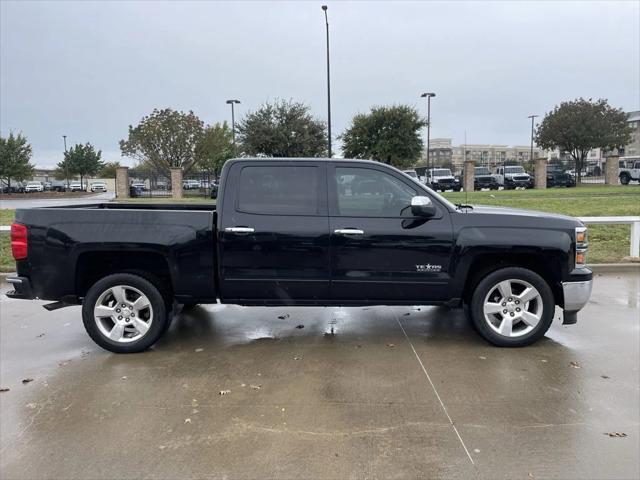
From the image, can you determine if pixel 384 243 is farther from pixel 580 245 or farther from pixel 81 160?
pixel 81 160

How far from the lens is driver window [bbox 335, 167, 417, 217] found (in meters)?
5.14

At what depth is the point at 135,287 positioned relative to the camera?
16.7ft

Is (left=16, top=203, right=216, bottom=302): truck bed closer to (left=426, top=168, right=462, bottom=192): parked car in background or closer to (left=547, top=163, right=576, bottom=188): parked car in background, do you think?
(left=426, top=168, right=462, bottom=192): parked car in background

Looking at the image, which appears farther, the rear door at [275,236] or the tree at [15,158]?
the tree at [15,158]

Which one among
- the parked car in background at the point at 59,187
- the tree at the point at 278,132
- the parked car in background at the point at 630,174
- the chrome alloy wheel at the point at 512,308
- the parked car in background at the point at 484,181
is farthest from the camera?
the parked car in background at the point at 59,187

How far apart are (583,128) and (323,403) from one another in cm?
5030

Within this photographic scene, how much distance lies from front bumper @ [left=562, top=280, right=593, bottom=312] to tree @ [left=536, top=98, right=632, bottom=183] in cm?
4544

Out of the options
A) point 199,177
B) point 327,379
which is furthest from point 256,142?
point 327,379

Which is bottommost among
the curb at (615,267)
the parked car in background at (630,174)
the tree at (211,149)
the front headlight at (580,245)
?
the curb at (615,267)

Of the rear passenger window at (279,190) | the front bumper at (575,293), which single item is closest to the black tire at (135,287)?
the rear passenger window at (279,190)

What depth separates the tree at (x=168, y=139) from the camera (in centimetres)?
3831

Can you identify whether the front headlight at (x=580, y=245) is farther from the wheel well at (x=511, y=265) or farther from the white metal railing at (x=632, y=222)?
the white metal railing at (x=632, y=222)

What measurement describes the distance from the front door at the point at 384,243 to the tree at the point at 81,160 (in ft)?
210

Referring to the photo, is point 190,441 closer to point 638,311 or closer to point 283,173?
point 283,173
